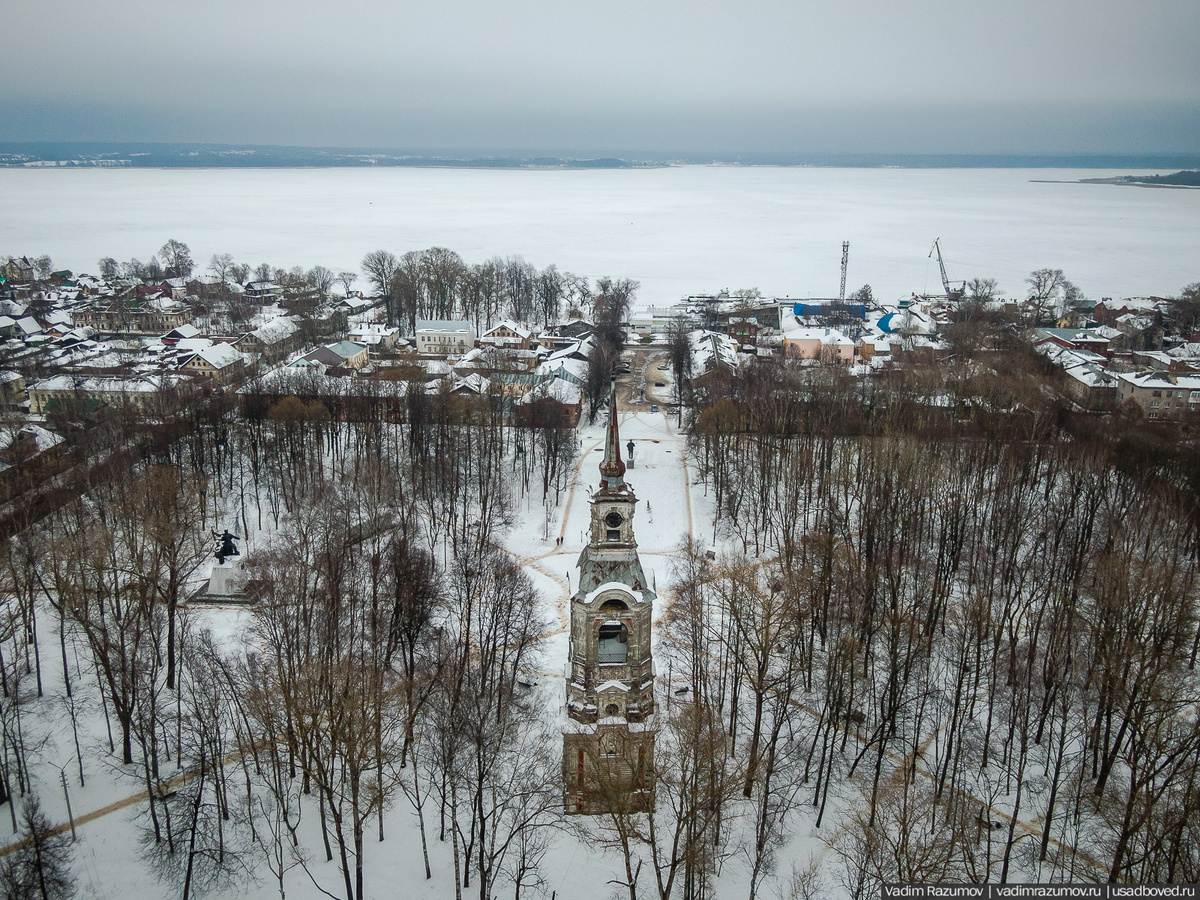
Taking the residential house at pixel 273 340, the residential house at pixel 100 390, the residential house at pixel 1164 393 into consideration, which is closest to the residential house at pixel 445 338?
the residential house at pixel 273 340

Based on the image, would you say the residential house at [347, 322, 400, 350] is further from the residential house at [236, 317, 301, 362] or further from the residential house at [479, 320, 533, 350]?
the residential house at [479, 320, 533, 350]

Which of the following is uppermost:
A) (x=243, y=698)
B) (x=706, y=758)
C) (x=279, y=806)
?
(x=706, y=758)

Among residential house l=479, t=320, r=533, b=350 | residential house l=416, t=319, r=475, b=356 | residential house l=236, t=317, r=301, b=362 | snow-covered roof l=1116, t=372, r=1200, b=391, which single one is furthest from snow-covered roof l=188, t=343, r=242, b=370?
snow-covered roof l=1116, t=372, r=1200, b=391

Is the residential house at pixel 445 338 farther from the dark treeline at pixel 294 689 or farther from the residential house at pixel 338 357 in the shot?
the dark treeline at pixel 294 689

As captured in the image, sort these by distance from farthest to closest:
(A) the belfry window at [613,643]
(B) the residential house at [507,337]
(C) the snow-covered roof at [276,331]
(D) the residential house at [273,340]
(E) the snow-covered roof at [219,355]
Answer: (B) the residential house at [507,337] → (C) the snow-covered roof at [276,331] → (D) the residential house at [273,340] → (E) the snow-covered roof at [219,355] → (A) the belfry window at [613,643]

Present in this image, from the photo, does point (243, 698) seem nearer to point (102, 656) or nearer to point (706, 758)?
point (102, 656)

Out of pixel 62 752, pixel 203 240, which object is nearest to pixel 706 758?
pixel 62 752
